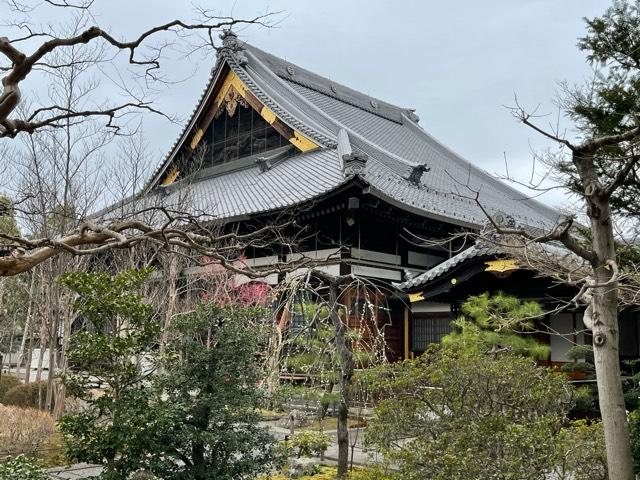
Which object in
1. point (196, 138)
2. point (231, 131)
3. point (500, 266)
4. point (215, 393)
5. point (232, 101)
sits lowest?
point (215, 393)

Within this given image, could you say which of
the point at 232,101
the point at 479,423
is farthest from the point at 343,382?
the point at 232,101

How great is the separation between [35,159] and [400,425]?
8098 millimetres

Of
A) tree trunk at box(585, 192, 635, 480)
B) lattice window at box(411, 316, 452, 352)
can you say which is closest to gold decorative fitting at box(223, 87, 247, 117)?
lattice window at box(411, 316, 452, 352)

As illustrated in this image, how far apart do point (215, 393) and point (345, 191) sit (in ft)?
25.1

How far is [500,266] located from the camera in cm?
1049

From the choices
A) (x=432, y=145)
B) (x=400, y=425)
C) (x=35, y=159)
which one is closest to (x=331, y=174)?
(x=35, y=159)

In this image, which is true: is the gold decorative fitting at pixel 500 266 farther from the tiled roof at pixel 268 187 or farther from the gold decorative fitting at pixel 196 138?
the gold decorative fitting at pixel 196 138

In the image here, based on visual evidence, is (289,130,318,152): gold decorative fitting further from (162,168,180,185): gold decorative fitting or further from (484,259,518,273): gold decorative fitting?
(484,259,518,273): gold decorative fitting

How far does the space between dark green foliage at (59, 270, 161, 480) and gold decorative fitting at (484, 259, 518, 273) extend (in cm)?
696

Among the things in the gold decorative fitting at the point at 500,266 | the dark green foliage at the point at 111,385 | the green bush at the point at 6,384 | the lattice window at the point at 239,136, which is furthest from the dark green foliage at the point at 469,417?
the lattice window at the point at 239,136

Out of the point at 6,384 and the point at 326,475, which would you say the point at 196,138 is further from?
the point at 326,475

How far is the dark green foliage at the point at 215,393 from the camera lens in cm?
529

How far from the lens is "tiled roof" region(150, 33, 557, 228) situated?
14594mm

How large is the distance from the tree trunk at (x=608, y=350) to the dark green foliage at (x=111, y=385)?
3.53 m
